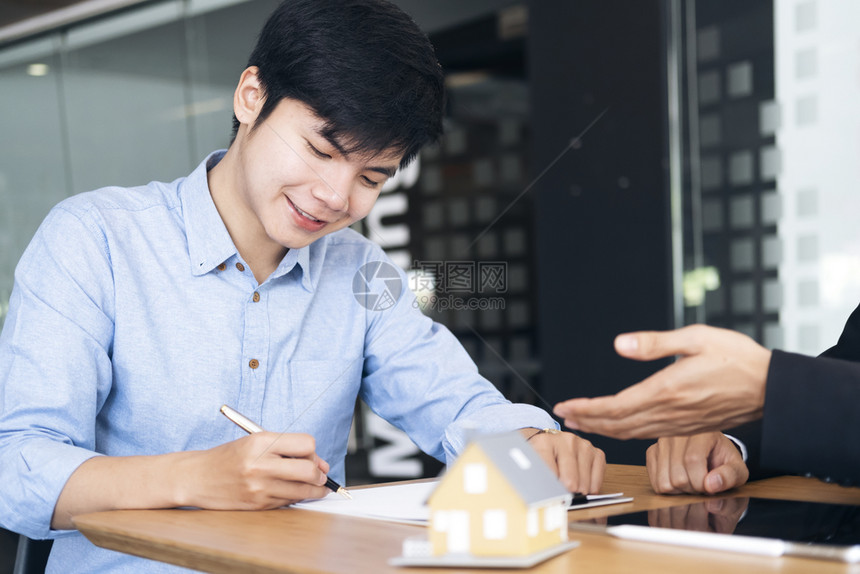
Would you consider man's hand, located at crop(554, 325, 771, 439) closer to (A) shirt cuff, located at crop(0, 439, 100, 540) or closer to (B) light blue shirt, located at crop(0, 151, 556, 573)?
(B) light blue shirt, located at crop(0, 151, 556, 573)

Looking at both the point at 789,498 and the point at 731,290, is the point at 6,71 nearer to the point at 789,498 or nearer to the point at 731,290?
the point at 731,290

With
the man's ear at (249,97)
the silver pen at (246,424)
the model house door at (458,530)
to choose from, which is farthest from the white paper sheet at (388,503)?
the man's ear at (249,97)

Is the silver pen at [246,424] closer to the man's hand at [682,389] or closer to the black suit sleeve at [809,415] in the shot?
the man's hand at [682,389]

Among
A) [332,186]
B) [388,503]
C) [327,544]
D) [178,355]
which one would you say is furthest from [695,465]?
[178,355]

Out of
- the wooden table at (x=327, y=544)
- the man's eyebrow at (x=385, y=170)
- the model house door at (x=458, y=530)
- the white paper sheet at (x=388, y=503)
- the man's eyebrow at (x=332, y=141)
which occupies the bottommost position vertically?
the white paper sheet at (x=388, y=503)

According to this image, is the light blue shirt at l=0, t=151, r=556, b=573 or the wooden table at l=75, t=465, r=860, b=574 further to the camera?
the light blue shirt at l=0, t=151, r=556, b=573

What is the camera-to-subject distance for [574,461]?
3.15ft

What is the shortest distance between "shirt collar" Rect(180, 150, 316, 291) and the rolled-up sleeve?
0.39 ft

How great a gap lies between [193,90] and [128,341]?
6.08 feet

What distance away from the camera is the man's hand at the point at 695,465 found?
92cm

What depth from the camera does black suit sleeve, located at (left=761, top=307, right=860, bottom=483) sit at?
0.70 m

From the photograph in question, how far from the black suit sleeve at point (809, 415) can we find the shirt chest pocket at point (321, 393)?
65 cm

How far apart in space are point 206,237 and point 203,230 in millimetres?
13

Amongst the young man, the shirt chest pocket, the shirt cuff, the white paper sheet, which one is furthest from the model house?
the shirt chest pocket
